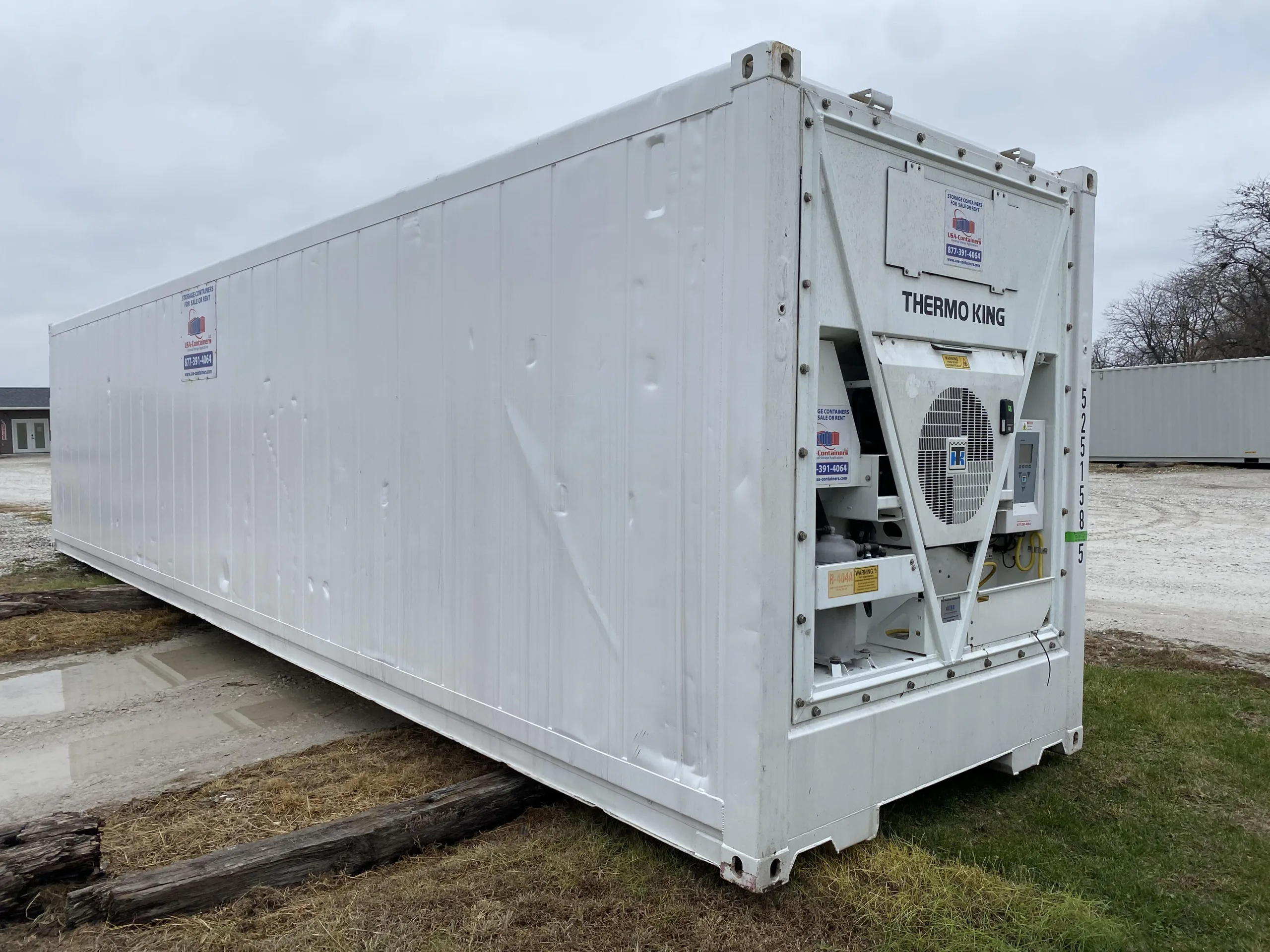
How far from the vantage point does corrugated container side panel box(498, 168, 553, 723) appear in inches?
141

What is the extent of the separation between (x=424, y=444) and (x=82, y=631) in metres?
5.22

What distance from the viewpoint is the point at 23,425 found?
4725 cm

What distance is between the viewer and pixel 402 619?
4441 mm

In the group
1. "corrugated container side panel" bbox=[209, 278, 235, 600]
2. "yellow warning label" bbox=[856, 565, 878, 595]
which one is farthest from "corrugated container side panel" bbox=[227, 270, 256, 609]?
"yellow warning label" bbox=[856, 565, 878, 595]

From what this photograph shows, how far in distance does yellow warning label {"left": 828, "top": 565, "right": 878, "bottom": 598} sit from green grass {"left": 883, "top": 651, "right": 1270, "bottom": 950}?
3.29 feet

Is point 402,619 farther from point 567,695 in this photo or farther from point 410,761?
point 567,695

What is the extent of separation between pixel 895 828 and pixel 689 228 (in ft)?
7.65

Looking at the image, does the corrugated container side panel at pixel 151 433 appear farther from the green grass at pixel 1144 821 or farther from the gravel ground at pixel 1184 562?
the gravel ground at pixel 1184 562

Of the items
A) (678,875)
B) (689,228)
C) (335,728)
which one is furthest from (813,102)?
Answer: (335,728)

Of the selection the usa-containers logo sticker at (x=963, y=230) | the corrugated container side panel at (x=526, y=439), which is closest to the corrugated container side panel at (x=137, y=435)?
the corrugated container side panel at (x=526, y=439)

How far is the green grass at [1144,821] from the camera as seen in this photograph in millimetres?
3027

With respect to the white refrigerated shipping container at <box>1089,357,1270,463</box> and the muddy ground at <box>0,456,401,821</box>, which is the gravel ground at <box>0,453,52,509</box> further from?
the white refrigerated shipping container at <box>1089,357,1270,463</box>

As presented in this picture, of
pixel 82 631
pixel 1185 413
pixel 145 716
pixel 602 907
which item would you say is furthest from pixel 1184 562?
pixel 1185 413

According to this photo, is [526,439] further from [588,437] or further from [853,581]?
[853,581]
